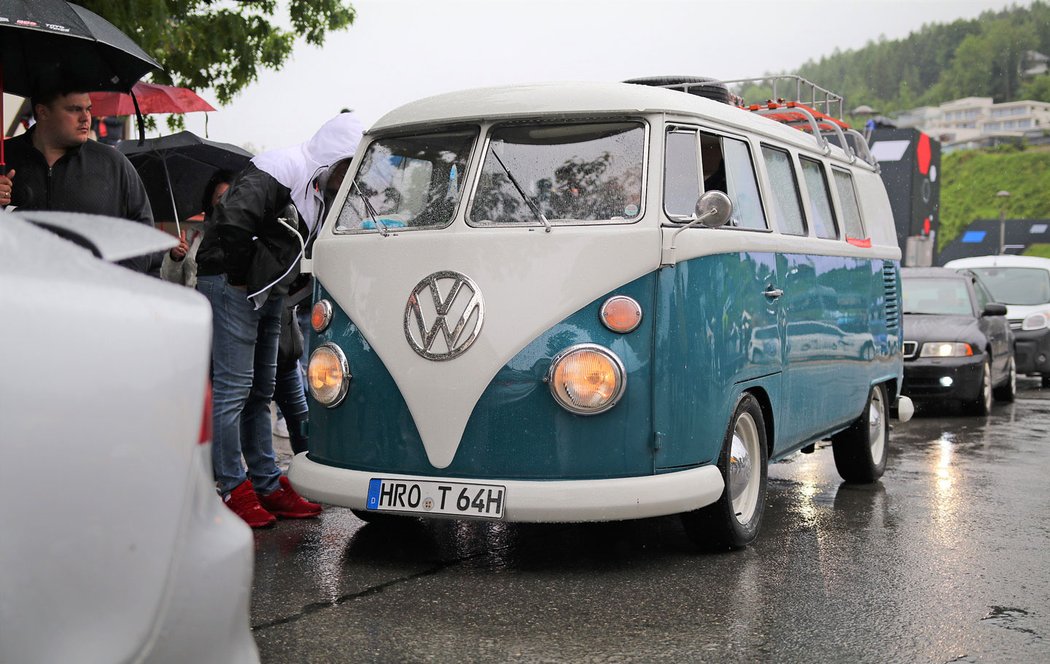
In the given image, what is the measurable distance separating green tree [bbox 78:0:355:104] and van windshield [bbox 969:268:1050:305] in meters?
9.60

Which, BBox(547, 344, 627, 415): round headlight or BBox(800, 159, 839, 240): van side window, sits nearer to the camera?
BBox(547, 344, 627, 415): round headlight

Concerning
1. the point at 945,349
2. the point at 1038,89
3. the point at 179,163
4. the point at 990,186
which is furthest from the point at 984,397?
the point at 1038,89

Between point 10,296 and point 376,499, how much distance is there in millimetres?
3205

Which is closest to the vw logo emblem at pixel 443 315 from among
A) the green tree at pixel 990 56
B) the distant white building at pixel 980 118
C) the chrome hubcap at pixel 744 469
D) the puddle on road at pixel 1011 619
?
the chrome hubcap at pixel 744 469

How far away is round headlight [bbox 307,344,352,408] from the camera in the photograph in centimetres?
532

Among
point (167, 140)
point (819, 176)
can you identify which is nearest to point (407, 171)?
point (819, 176)

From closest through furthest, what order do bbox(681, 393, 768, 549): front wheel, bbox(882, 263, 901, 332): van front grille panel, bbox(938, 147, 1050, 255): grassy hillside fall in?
bbox(681, 393, 768, 549): front wheel < bbox(882, 263, 901, 332): van front grille panel < bbox(938, 147, 1050, 255): grassy hillside

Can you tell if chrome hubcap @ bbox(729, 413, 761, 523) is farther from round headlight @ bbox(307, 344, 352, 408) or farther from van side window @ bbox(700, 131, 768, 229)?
round headlight @ bbox(307, 344, 352, 408)

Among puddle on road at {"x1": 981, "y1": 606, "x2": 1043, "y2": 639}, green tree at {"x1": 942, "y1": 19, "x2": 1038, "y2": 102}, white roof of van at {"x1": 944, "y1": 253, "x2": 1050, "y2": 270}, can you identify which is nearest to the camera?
puddle on road at {"x1": 981, "y1": 606, "x2": 1043, "y2": 639}

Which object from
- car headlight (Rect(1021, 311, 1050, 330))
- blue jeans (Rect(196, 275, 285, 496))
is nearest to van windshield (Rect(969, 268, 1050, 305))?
car headlight (Rect(1021, 311, 1050, 330))

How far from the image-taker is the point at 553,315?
16.5 ft

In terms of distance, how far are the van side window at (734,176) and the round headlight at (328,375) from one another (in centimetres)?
181

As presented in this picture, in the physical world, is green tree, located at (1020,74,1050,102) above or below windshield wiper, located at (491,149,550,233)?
above

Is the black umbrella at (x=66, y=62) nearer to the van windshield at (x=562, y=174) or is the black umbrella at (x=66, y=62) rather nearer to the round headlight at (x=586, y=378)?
the van windshield at (x=562, y=174)
